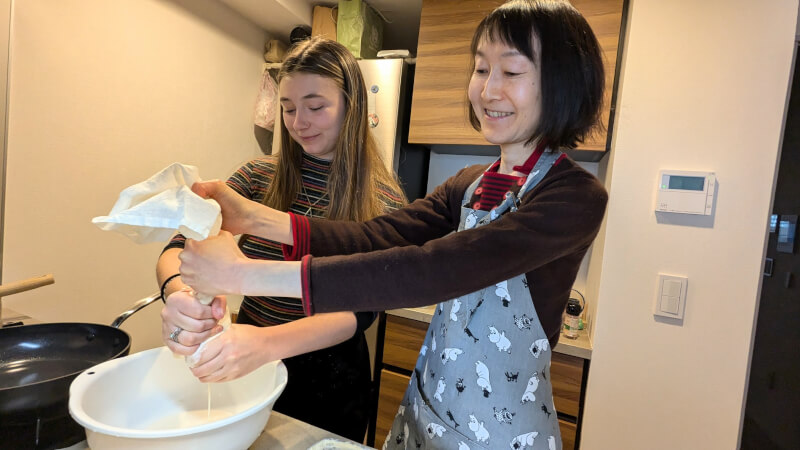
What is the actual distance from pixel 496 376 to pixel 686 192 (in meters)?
1.00

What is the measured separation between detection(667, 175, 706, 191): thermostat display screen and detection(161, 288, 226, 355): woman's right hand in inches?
53.3

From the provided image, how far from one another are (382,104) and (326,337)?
52.6 inches

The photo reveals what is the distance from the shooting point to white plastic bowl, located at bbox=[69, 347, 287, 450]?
17.5 inches

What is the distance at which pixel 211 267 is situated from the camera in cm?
51

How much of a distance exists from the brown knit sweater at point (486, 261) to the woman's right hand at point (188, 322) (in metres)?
0.19

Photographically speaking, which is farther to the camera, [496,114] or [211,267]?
[496,114]

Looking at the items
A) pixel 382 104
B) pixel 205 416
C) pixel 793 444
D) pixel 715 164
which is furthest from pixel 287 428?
pixel 793 444

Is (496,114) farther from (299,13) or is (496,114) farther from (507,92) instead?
(299,13)

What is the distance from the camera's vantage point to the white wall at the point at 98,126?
128cm

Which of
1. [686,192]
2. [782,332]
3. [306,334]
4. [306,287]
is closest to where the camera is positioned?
[306,287]

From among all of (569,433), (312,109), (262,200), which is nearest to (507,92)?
(312,109)

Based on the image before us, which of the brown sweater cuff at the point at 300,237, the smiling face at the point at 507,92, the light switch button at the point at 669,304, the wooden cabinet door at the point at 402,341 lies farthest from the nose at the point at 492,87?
the wooden cabinet door at the point at 402,341

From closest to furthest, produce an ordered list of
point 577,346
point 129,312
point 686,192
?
1. point 129,312
2. point 686,192
3. point 577,346

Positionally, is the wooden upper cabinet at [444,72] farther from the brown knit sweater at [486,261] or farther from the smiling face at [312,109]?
the brown knit sweater at [486,261]
